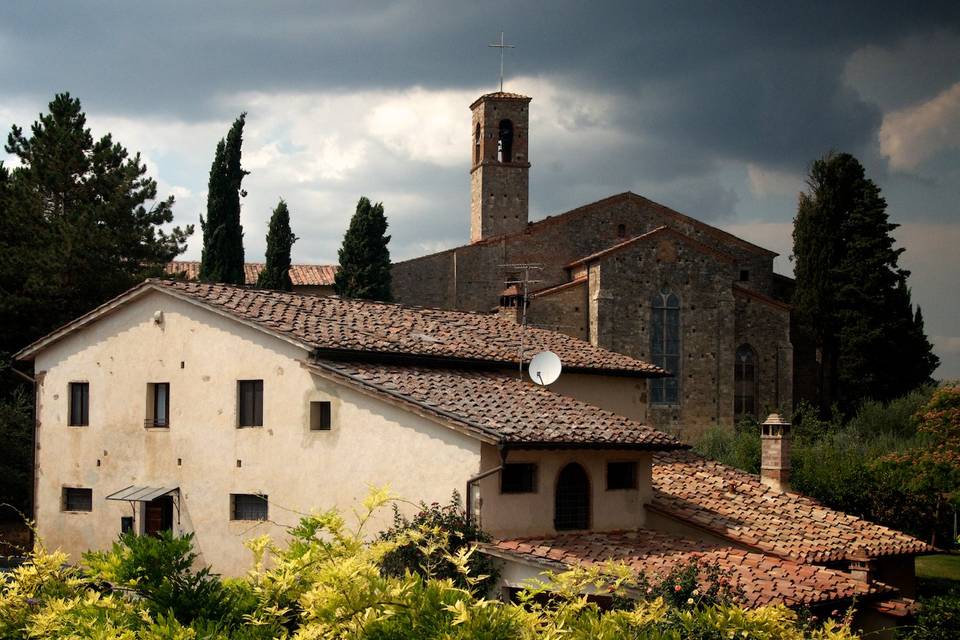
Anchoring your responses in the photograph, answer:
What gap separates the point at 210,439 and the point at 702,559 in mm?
9696

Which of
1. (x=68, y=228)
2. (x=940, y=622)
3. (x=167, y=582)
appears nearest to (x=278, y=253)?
(x=68, y=228)

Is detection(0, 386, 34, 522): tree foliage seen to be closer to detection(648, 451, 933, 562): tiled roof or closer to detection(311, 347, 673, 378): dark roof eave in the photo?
detection(311, 347, 673, 378): dark roof eave

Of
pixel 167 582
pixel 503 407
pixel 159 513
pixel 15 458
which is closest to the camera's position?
pixel 167 582

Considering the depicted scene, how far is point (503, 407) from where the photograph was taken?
65.0 ft

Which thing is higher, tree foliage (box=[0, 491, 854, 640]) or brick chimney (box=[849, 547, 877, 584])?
tree foliage (box=[0, 491, 854, 640])

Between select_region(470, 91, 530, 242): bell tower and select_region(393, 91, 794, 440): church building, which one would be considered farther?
select_region(470, 91, 530, 242): bell tower

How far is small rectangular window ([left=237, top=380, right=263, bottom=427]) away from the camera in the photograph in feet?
69.4

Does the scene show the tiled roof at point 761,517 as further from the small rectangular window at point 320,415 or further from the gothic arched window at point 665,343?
the gothic arched window at point 665,343

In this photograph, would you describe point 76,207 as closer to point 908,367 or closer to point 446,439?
point 446,439

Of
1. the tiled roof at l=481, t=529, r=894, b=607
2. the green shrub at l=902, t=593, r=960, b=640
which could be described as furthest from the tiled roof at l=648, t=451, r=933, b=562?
the green shrub at l=902, t=593, r=960, b=640

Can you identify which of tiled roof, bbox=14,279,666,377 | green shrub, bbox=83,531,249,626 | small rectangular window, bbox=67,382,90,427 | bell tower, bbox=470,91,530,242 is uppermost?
bell tower, bbox=470,91,530,242

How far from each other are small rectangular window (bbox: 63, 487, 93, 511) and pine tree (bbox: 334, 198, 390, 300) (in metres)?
20.2

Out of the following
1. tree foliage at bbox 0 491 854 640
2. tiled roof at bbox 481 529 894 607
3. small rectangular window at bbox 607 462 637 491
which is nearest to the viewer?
tree foliage at bbox 0 491 854 640

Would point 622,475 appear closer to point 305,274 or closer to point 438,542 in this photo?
point 438,542
